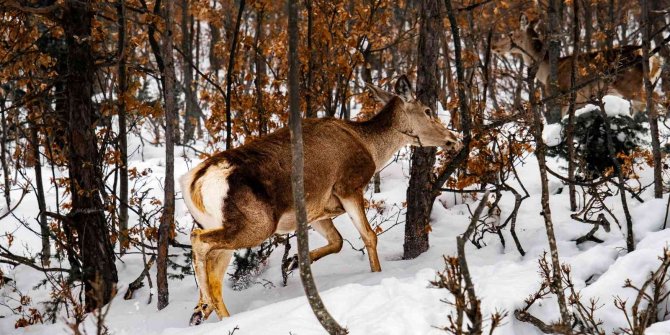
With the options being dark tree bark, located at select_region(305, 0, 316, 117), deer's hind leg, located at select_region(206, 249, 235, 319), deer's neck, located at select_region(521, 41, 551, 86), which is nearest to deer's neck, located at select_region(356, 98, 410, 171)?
dark tree bark, located at select_region(305, 0, 316, 117)

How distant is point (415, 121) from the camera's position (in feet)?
23.5

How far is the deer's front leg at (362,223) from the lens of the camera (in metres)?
6.50

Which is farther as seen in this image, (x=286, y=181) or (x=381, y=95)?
(x=381, y=95)

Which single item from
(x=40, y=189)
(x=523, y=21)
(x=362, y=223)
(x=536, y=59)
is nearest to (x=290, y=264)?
(x=362, y=223)

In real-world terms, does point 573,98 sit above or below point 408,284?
above

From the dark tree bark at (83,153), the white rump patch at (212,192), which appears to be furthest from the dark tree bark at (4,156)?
the white rump patch at (212,192)

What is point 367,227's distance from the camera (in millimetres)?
6555

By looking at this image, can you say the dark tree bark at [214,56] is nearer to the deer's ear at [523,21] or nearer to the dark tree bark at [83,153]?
the deer's ear at [523,21]

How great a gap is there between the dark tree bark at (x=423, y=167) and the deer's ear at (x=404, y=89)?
95 mm

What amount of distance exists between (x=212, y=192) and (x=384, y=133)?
2401 millimetres

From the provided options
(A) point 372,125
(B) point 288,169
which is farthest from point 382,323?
(A) point 372,125

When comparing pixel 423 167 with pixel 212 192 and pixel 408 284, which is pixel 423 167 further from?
pixel 212 192

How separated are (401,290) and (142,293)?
3.31 m

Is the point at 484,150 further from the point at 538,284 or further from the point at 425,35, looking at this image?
the point at 538,284
